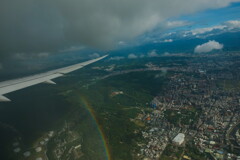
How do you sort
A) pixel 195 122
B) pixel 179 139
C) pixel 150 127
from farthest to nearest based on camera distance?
pixel 195 122 < pixel 150 127 < pixel 179 139

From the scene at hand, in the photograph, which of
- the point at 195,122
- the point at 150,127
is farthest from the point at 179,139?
the point at 195,122

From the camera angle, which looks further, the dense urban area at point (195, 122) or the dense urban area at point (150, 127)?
the dense urban area at point (195, 122)

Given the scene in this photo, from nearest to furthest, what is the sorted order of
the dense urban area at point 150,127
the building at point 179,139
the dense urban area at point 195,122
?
the dense urban area at point 150,127 < the dense urban area at point 195,122 < the building at point 179,139

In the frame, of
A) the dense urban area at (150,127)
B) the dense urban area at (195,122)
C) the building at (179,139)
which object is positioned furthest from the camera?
the building at (179,139)

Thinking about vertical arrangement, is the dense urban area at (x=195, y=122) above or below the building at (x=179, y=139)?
below

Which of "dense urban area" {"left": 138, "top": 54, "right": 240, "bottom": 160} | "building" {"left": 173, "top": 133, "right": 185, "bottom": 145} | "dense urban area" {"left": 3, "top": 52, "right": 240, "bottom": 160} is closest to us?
"dense urban area" {"left": 3, "top": 52, "right": 240, "bottom": 160}

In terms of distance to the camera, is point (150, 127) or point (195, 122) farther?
point (195, 122)

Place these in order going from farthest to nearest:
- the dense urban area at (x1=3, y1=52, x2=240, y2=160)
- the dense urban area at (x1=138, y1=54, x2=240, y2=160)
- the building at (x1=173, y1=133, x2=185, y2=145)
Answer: the building at (x1=173, y1=133, x2=185, y2=145)
the dense urban area at (x1=138, y1=54, x2=240, y2=160)
the dense urban area at (x1=3, y1=52, x2=240, y2=160)

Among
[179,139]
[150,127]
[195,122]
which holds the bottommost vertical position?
[195,122]

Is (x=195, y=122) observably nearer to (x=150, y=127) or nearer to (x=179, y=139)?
(x=179, y=139)

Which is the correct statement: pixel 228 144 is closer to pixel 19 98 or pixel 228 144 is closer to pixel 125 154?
pixel 125 154

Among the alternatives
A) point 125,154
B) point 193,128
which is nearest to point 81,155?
point 125,154
